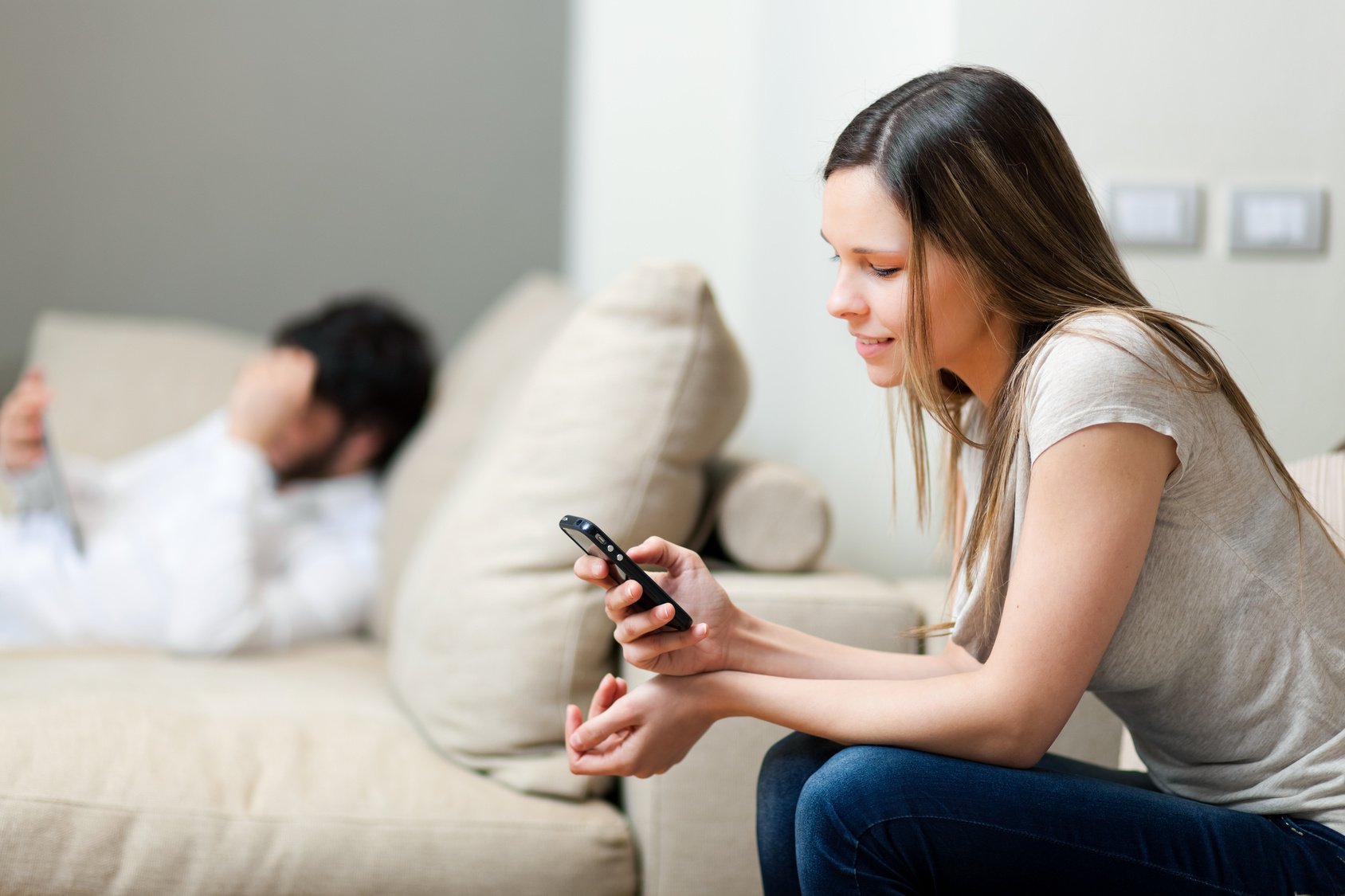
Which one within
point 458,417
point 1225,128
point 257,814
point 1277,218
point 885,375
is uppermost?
point 1225,128

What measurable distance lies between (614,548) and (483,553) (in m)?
0.49

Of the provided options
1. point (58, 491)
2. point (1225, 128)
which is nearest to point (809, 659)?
point (1225, 128)

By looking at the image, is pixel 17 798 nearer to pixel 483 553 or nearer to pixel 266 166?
pixel 483 553

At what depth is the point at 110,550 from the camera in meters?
1.69

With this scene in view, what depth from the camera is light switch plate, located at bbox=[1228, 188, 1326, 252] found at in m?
1.41

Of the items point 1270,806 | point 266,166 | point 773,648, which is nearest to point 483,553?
point 773,648

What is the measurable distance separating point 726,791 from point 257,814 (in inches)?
17.5

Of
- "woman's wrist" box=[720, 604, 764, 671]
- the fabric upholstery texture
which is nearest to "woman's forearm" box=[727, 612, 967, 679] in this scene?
"woman's wrist" box=[720, 604, 764, 671]

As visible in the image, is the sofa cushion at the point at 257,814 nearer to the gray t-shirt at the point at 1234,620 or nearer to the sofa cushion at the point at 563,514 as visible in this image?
the sofa cushion at the point at 563,514

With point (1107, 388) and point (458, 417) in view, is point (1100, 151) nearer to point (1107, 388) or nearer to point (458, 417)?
point (1107, 388)

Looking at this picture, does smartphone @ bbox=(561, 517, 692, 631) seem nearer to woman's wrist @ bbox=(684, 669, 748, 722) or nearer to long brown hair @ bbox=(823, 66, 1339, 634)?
woman's wrist @ bbox=(684, 669, 748, 722)

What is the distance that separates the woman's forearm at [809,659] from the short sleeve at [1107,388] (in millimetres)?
279

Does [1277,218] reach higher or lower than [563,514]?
higher

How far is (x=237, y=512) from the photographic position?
1649mm
